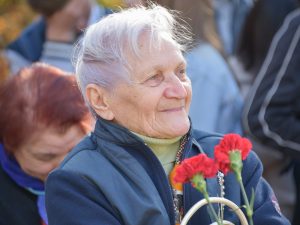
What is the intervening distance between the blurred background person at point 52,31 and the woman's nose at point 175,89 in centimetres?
266

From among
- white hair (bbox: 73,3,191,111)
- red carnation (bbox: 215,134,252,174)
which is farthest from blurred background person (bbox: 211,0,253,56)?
red carnation (bbox: 215,134,252,174)

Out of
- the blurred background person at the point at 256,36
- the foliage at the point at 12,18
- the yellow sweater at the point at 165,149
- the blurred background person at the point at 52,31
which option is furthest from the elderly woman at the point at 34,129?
the foliage at the point at 12,18

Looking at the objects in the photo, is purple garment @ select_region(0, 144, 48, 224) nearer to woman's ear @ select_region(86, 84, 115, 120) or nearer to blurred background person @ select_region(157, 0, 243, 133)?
woman's ear @ select_region(86, 84, 115, 120)

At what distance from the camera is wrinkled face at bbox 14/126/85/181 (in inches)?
138

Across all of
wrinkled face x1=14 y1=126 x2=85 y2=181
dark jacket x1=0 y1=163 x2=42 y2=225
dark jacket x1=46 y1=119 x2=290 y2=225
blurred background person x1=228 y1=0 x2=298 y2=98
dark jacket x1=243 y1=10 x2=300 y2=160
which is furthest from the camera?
blurred background person x1=228 y1=0 x2=298 y2=98

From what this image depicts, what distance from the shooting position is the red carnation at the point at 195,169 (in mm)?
2158

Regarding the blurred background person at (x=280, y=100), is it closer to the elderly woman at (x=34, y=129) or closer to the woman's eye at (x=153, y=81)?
the elderly woman at (x=34, y=129)

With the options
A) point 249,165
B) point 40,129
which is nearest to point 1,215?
point 40,129

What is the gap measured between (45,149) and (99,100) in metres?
0.99

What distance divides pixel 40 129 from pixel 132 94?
1.08 metres

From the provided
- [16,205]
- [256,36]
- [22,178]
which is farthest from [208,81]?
[16,205]

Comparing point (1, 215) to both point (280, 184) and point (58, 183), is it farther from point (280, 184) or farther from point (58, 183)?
point (280, 184)

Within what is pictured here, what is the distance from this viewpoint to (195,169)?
2156mm

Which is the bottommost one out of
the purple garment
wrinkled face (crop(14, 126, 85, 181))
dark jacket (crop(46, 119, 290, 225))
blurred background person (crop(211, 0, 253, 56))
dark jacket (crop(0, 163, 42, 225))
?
blurred background person (crop(211, 0, 253, 56))
